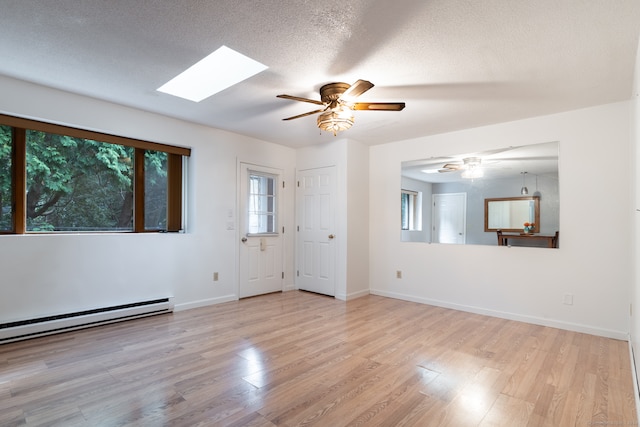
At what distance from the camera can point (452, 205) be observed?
14.0 ft

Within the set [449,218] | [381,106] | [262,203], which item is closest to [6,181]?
[262,203]

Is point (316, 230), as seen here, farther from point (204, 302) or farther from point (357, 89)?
point (357, 89)

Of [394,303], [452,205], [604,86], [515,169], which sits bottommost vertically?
[394,303]

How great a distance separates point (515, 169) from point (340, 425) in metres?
3.42

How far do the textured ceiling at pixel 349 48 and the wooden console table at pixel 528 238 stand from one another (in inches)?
54.2

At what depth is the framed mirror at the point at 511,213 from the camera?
3.62 m

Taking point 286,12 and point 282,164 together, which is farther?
point 282,164

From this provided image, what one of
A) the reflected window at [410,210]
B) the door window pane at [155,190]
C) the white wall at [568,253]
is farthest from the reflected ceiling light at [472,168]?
the door window pane at [155,190]

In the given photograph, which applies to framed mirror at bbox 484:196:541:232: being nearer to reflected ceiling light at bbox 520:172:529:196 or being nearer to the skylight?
reflected ceiling light at bbox 520:172:529:196

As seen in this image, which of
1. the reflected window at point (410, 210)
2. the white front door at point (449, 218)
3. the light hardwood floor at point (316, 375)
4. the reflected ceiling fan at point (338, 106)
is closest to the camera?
the light hardwood floor at point (316, 375)

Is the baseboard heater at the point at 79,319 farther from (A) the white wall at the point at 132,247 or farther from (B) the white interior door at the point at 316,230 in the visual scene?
(B) the white interior door at the point at 316,230

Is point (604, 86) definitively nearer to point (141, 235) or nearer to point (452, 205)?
point (452, 205)

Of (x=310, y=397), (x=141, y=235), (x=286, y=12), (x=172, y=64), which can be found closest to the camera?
(x=286, y=12)

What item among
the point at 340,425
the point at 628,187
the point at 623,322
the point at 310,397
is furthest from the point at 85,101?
the point at 623,322
